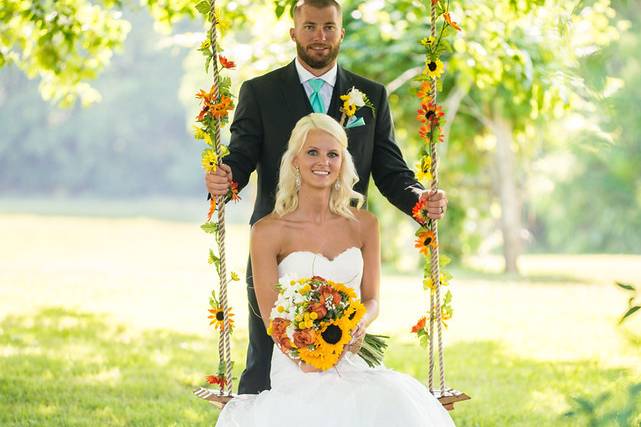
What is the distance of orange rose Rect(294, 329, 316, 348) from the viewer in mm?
3445

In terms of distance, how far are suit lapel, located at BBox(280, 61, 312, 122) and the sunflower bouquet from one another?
95cm

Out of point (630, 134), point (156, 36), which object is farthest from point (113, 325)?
point (156, 36)

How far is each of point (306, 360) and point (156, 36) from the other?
42579 mm

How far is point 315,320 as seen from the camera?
3455mm

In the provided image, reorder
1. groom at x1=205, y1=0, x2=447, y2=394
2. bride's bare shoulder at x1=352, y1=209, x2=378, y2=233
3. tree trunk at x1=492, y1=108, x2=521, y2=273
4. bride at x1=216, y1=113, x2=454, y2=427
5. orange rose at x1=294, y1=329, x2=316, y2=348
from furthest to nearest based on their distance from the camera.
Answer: tree trunk at x1=492, y1=108, x2=521, y2=273, groom at x1=205, y1=0, x2=447, y2=394, bride's bare shoulder at x1=352, y1=209, x2=378, y2=233, bride at x1=216, y1=113, x2=454, y2=427, orange rose at x1=294, y1=329, x2=316, y2=348

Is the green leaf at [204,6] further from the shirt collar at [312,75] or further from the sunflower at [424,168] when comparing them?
the sunflower at [424,168]

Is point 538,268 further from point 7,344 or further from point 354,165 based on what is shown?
point 354,165

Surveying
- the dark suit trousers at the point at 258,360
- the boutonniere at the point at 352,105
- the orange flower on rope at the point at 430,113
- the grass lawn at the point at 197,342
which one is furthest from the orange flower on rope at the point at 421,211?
the grass lawn at the point at 197,342

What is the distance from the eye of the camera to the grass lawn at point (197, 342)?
5973mm

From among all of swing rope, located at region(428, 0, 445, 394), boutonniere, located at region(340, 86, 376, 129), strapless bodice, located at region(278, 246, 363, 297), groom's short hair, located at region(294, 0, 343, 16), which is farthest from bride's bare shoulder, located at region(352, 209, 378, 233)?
groom's short hair, located at region(294, 0, 343, 16)

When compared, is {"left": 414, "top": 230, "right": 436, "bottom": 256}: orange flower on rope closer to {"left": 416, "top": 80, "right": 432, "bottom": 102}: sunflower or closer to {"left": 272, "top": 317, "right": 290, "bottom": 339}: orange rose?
{"left": 416, "top": 80, "right": 432, "bottom": 102}: sunflower

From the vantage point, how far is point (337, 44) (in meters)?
4.12

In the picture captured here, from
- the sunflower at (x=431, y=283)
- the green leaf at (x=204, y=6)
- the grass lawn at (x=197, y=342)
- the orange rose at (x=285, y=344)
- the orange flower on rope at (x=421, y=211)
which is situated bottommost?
the grass lawn at (x=197, y=342)

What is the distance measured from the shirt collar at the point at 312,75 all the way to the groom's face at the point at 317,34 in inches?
1.4
